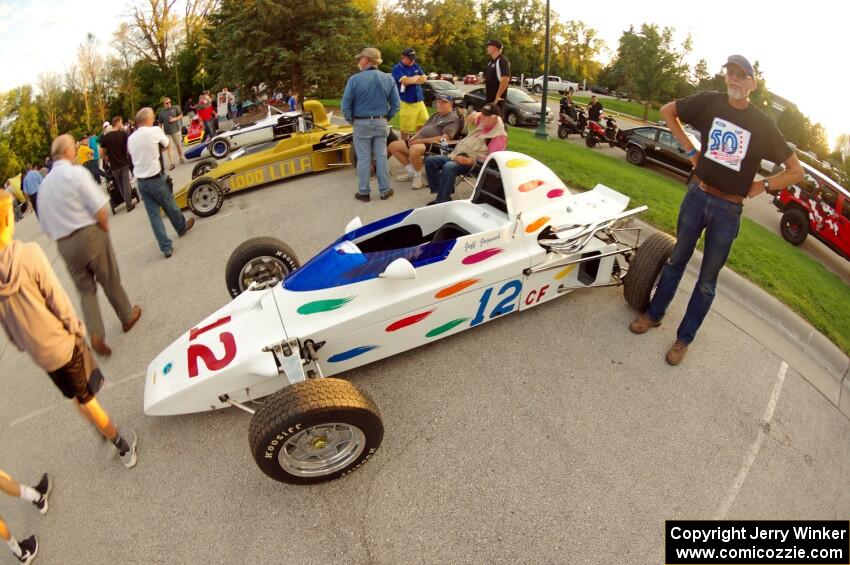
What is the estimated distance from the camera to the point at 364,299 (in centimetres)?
362

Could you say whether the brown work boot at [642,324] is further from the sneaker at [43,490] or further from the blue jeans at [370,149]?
the sneaker at [43,490]

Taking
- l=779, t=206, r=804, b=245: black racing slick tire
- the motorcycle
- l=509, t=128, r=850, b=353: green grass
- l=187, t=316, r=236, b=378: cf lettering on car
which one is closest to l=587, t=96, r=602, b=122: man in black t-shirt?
the motorcycle

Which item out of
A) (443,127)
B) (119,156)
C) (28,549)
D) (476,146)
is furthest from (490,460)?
(119,156)

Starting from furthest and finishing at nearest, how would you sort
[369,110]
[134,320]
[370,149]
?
[370,149], [369,110], [134,320]

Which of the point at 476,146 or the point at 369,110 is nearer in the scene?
the point at 476,146

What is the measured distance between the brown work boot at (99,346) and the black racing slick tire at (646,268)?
5078 millimetres

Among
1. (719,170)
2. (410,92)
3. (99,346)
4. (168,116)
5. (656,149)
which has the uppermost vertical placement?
(410,92)

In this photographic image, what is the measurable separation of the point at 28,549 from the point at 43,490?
0.46 metres

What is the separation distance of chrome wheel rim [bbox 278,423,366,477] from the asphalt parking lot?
0.55 feet

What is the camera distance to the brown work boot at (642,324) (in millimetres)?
4371

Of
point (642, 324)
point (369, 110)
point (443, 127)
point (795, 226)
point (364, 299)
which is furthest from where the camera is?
point (795, 226)

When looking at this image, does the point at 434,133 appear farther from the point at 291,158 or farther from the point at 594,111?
the point at 594,111

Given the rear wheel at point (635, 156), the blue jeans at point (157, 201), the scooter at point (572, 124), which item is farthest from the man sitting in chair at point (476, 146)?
the scooter at point (572, 124)

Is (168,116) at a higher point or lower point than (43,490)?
higher
